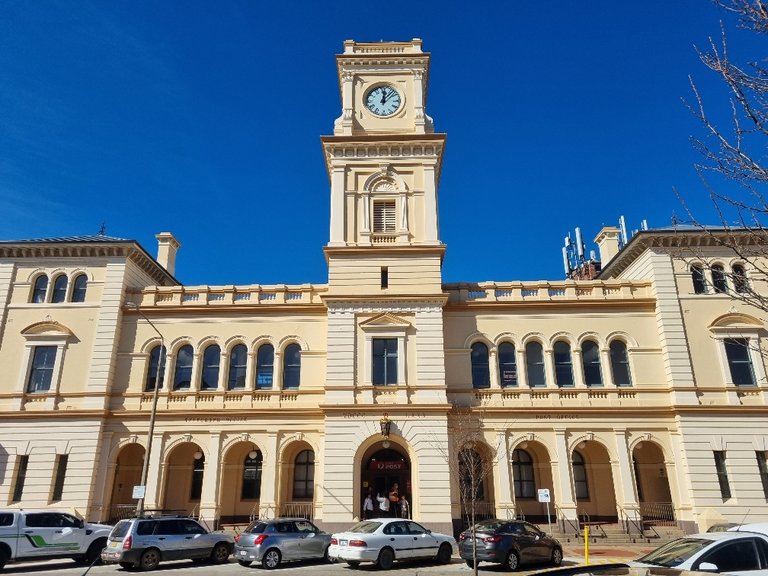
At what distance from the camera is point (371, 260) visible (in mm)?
28641

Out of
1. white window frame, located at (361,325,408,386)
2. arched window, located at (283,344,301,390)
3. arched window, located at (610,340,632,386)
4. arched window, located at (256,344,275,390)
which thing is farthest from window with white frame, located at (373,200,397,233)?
arched window, located at (610,340,632,386)

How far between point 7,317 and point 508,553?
1049 inches

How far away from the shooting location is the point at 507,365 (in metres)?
28.2

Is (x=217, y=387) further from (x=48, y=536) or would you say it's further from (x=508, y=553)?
(x=508, y=553)

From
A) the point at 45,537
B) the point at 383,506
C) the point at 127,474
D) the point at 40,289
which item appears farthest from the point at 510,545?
the point at 40,289

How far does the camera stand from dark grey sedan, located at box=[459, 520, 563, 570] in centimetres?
1819

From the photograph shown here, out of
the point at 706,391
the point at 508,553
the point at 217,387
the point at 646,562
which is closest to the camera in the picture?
the point at 646,562

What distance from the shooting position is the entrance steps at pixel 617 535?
23.6 m

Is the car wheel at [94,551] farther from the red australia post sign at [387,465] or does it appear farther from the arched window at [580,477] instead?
the arched window at [580,477]

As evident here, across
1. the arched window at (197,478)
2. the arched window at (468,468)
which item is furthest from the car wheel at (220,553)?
the arched window at (468,468)

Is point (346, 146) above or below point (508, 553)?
above

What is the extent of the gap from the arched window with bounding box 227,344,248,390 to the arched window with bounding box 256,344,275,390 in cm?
70

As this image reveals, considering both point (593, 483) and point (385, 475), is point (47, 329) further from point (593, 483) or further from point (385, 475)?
point (593, 483)

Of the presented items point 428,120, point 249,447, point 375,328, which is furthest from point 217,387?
point 428,120
